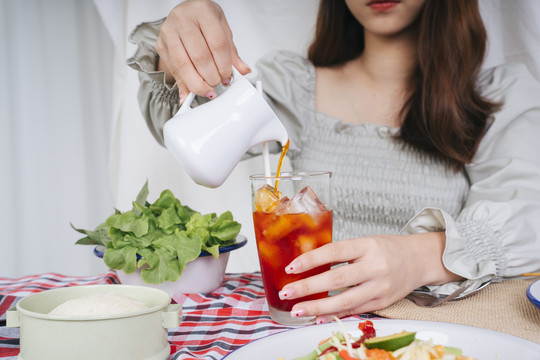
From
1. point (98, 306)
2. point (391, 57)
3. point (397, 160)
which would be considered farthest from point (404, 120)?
point (98, 306)

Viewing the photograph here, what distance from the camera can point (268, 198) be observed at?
0.75 meters

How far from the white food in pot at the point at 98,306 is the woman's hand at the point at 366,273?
209 mm

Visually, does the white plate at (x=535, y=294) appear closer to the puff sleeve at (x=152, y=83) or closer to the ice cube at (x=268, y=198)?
the ice cube at (x=268, y=198)

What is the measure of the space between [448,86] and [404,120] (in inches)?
5.9

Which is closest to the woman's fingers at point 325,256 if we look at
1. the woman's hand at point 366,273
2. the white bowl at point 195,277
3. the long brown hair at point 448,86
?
the woman's hand at point 366,273

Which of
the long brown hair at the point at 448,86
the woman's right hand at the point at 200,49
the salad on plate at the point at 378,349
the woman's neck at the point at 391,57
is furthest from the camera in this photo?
the woman's neck at the point at 391,57

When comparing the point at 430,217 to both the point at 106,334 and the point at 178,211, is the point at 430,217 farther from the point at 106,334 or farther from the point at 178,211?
the point at 106,334

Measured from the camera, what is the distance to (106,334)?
1.80 feet

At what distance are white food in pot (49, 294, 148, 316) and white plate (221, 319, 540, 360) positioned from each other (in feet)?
0.53

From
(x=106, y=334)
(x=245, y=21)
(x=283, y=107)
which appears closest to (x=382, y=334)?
(x=106, y=334)

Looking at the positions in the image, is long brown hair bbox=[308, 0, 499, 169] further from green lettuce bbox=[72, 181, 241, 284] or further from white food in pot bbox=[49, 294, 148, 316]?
white food in pot bbox=[49, 294, 148, 316]

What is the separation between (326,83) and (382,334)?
1.20 m

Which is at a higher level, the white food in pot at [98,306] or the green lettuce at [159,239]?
the green lettuce at [159,239]

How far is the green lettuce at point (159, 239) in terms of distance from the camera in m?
0.85
